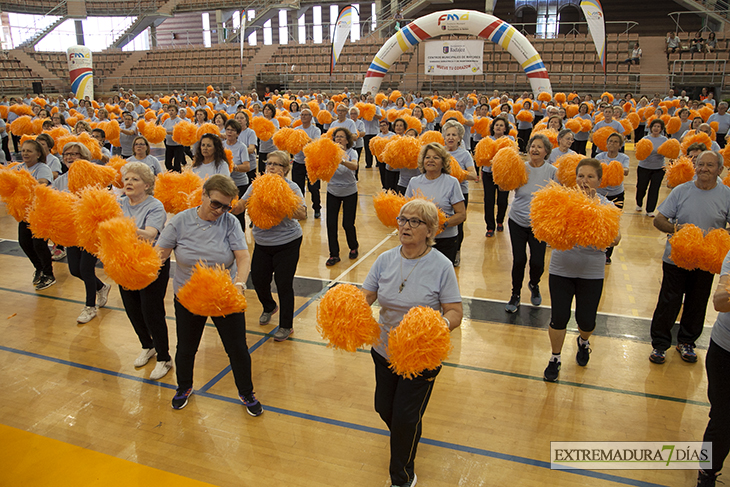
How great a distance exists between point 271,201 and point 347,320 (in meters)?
1.75

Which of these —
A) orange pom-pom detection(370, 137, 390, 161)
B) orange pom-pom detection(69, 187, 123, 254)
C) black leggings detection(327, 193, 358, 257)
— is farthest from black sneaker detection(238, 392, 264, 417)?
orange pom-pom detection(370, 137, 390, 161)

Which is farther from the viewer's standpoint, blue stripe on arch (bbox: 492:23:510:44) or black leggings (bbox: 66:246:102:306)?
blue stripe on arch (bbox: 492:23:510:44)

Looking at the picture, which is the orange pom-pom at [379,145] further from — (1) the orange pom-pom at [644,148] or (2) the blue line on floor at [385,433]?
(2) the blue line on floor at [385,433]

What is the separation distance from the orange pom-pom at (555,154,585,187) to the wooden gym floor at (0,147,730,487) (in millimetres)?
1350

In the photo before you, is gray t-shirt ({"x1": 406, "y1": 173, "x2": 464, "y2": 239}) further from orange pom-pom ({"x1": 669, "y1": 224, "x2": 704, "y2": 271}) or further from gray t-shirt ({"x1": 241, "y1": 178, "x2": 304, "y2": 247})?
orange pom-pom ({"x1": 669, "y1": 224, "x2": 704, "y2": 271})

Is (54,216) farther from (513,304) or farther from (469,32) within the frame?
(469,32)

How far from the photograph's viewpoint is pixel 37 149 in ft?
17.0

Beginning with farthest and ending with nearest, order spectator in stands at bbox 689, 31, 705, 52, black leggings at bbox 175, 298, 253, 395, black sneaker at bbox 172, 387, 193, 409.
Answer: spectator in stands at bbox 689, 31, 705, 52, black sneaker at bbox 172, 387, 193, 409, black leggings at bbox 175, 298, 253, 395

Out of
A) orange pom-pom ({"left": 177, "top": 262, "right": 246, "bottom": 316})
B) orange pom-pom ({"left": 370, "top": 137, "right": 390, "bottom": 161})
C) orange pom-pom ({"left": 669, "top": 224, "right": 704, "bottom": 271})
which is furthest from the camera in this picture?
orange pom-pom ({"left": 370, "top": 137, "right": 390, "bottom": 161})

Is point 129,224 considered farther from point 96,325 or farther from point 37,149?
point 37,149

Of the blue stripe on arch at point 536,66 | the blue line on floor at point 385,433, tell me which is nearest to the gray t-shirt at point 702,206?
the blue line on floor at point 385,433

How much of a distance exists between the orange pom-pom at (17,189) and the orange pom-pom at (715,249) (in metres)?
5.72

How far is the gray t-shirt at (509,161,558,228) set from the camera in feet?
14.9

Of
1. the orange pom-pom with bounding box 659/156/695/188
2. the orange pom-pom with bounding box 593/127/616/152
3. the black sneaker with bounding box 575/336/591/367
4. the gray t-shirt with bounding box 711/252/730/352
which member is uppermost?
the orange pom-pom with bounding box 593/127/616/152
